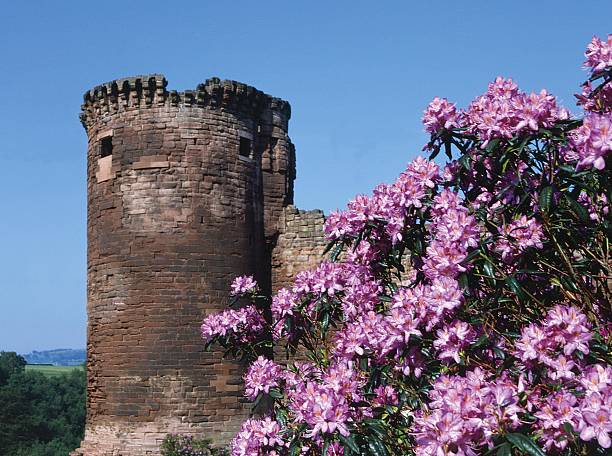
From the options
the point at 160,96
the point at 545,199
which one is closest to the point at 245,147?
the point at 160,96

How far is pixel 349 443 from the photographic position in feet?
14.3

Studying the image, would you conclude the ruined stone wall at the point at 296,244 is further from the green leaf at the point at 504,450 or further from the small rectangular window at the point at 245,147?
the green leaf at the point at 504,450

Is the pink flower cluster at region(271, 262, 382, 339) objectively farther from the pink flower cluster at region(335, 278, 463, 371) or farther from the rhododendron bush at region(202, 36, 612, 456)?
the pink flower cluster at region(335, 278, 463, 371)

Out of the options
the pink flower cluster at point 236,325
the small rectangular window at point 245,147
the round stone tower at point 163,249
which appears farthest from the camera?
the small rectangular window at point 245,147

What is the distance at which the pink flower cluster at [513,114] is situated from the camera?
471 centimetres

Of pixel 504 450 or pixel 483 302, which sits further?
pixel 483 302

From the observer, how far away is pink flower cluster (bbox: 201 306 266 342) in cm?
733

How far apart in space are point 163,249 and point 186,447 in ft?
10.9

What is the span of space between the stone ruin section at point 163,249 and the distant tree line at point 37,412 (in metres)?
25.9

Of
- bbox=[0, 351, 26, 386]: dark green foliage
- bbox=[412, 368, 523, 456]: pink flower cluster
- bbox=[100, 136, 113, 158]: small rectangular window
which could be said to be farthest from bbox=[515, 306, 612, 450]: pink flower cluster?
bbox=[0, 351, 26, 386]: dark green foliage

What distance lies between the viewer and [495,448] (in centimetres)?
355

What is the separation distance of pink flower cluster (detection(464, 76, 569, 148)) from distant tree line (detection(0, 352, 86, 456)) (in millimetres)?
36423

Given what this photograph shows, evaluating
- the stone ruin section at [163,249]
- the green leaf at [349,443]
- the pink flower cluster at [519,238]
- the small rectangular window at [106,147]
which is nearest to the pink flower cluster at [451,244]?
the pink flower cluster at [519,238]

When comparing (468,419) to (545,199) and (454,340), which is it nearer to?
(454,340)
